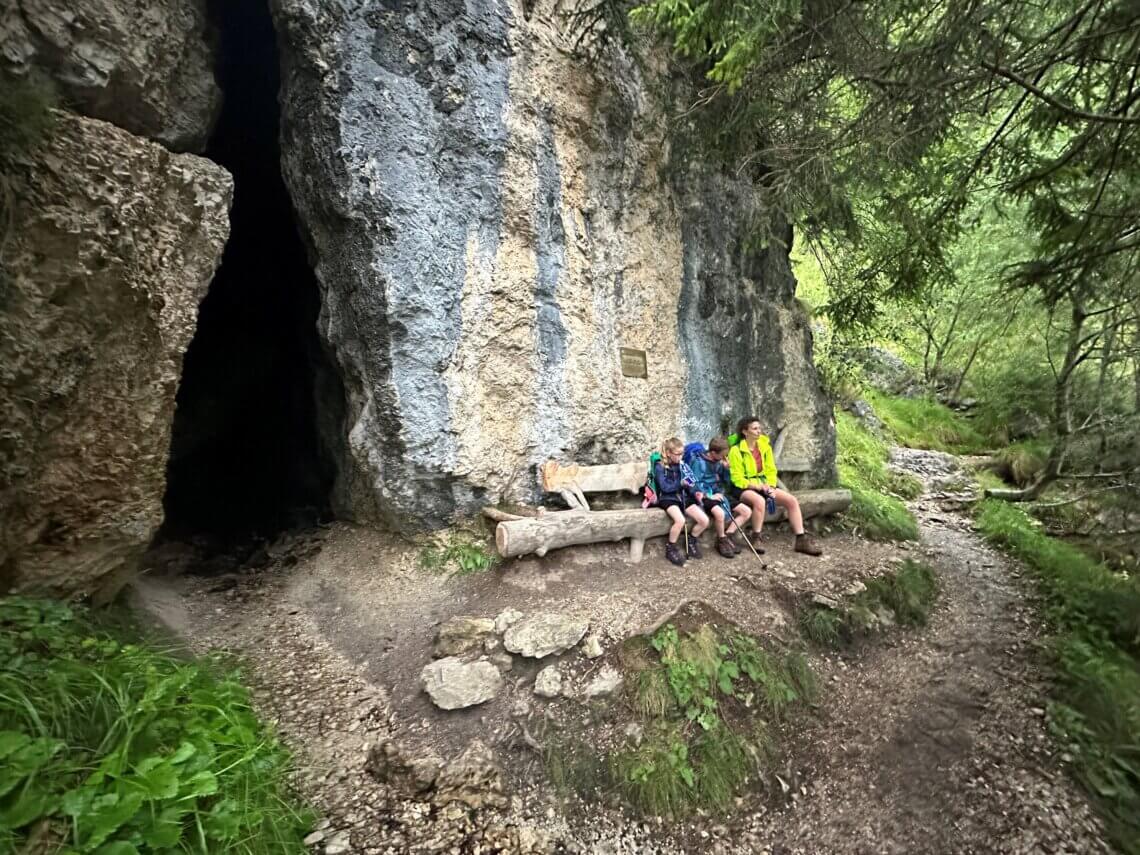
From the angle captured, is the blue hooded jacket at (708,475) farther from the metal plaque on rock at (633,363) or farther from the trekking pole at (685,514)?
the metal plaque on rock at (633,363)

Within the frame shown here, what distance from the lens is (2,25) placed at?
3.18 meters

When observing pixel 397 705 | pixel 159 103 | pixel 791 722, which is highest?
pixel 159 103

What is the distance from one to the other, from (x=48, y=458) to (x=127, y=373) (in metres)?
0.77

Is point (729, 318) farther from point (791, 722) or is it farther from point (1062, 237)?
point (791, 722)

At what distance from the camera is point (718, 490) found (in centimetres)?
705

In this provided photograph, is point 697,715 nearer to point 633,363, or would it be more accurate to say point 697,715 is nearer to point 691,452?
point 691,452

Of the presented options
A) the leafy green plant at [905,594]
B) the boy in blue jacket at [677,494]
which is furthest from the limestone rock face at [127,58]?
the leafy green plant at [905,594]

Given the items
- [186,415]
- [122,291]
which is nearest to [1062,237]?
[122,291]

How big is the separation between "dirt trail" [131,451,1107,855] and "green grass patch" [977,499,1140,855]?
0.17 m

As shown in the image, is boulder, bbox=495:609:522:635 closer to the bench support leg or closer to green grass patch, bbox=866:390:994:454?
the bench support leg

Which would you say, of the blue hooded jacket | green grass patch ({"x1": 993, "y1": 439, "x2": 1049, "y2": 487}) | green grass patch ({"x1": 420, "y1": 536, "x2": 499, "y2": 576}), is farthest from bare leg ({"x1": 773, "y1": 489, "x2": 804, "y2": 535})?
green grass patch ({"x1": 993, "y1": 439, "x2": 1049, "y2": 487})

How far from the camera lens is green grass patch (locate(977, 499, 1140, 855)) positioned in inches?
154

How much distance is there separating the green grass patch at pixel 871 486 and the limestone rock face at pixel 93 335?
30.1ft

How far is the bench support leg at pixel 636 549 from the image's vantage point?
6113mm
